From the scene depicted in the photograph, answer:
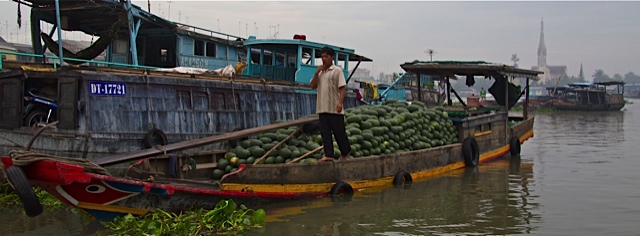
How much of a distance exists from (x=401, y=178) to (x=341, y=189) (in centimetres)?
157

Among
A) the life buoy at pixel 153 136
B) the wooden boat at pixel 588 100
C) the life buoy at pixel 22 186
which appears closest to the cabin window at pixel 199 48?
the life buoy at pixel 153 136

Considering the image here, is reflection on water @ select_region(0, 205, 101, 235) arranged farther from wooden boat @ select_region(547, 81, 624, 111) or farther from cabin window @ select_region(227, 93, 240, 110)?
wooden boat @ select_region(547, 81, 624, 111)

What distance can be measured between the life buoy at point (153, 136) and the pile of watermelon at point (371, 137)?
6.91 ft

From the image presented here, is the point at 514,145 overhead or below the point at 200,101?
below

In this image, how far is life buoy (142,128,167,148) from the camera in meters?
9.81

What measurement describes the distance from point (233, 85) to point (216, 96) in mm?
430

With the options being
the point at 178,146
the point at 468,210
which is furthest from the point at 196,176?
the point at 468,210

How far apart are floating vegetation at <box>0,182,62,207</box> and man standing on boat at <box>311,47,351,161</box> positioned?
12.5 feet

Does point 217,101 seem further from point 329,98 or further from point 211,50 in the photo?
point 211,50

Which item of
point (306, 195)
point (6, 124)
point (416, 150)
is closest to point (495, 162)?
point (416, 150)

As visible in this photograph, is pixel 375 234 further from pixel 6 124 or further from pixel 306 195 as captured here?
pixel 6 124

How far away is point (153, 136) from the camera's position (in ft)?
32.5

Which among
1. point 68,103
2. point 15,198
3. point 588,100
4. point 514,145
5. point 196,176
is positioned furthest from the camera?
point 588,100

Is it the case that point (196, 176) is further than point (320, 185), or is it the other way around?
point (196, 176)
